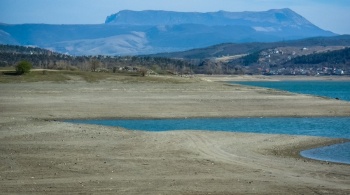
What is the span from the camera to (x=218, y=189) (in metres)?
18.5

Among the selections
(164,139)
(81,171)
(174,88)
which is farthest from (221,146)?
(174,88)

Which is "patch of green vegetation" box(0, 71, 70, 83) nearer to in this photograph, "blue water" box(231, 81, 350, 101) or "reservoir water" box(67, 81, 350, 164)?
"reservoir water" box(67, 81, 350, 164)

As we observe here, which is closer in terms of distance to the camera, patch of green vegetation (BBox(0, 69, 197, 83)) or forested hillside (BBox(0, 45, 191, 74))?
patch of green vegetation (BBox(0, 69, 197, 83))

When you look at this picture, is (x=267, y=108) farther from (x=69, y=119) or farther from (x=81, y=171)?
(x=81, y=171)

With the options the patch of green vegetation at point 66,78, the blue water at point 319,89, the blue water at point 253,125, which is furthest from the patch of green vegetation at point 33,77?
the blue water at point 319,89

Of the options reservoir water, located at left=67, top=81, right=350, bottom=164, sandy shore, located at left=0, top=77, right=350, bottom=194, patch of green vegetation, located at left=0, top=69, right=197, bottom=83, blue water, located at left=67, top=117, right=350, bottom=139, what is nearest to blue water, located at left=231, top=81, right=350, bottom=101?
patch of green vegetation, located at left=0, top=69, right=197, bottom=83

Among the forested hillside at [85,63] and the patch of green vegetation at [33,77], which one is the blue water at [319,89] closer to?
the forested hillside at [85,63]

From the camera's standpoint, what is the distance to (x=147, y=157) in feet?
78.5

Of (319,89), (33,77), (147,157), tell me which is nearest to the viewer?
(147,157)

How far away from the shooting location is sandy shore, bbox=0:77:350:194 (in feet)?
61.7

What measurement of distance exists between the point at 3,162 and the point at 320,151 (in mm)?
13145

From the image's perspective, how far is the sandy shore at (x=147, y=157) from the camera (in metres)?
18.8

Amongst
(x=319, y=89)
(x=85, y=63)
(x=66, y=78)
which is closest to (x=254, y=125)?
(x=66, y=78)

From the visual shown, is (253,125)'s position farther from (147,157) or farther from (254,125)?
(147,157)
